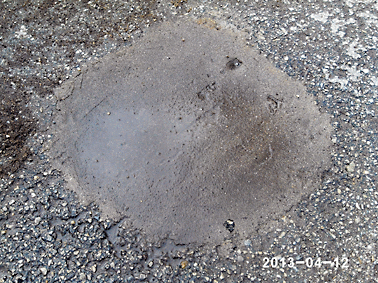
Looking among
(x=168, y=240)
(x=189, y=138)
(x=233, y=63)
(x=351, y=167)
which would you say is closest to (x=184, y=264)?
(x=168, y=240)

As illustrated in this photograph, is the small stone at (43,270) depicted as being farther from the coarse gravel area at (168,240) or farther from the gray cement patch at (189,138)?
the gray cement patch at (189,138)

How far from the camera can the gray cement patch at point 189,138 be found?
3.03 m

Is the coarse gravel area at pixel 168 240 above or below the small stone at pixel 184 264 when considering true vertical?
above

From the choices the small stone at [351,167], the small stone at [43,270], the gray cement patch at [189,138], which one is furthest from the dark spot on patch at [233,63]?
the small stone at [43,270]

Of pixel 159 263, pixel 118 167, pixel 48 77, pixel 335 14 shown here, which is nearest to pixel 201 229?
pixel 159 263

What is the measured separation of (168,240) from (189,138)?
3.44ft

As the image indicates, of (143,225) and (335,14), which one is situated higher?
(335,14)

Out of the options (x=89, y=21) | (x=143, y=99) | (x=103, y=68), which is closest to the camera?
(x=143, y=99)

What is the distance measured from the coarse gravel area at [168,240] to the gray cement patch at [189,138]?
0.15 m

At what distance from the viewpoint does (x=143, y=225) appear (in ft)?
9.73

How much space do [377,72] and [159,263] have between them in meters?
3.30

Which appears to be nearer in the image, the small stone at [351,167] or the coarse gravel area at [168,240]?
the coarse gravel area at [168,240]

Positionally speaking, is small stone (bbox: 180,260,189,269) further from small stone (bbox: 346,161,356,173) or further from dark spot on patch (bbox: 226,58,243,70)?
dark spot on patch (bbox: 226,58,243,70)

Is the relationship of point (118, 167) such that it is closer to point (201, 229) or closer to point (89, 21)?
point (201, 229)
